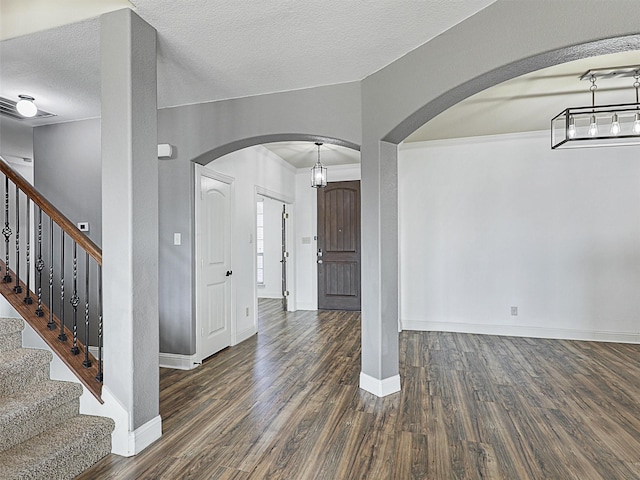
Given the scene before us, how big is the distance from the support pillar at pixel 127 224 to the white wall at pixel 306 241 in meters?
4.68

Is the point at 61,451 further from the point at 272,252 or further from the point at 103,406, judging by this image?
the point at 272,252

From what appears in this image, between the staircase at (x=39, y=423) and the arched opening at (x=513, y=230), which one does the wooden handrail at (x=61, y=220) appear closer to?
the staircase at (x=39, y=423)

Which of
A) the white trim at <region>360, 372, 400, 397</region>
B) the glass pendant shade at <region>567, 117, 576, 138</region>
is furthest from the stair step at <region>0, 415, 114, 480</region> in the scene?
the glass pendant shade at <region>567, 117, 576, 138</region>

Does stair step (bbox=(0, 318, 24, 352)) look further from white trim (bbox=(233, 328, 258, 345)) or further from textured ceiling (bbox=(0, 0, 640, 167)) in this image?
white trim (bbox=(233, 328, 258, 345))

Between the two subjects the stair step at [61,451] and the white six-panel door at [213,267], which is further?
the white six-panel door at [213,267]

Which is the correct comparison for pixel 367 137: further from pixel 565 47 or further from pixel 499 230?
pixel 499 230

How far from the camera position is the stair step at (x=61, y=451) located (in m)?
1.80

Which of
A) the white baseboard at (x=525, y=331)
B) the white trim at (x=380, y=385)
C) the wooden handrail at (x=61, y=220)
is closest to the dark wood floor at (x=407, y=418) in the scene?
the white trim at (x=380, y=385)

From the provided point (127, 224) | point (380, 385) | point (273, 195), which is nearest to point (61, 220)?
point (127, 224)

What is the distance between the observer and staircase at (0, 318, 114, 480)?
1.88 metres

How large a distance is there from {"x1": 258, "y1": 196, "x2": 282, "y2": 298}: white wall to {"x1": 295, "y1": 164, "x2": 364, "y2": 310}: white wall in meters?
1.27

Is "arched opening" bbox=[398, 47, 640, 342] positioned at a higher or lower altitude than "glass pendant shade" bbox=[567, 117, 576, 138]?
lower

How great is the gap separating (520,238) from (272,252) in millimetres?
5022

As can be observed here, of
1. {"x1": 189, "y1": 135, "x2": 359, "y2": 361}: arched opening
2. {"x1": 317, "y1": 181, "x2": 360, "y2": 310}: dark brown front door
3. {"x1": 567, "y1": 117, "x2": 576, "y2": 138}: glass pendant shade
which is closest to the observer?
{"x1": 567, "y1": 117, "x2": 576, "y2": 138}: glass pendant shade
